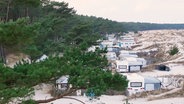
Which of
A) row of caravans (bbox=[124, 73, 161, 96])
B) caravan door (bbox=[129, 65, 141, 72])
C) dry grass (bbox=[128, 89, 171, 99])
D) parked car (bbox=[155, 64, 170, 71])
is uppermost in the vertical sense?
row of caravans (bbox=[124, 73, 161, 96])

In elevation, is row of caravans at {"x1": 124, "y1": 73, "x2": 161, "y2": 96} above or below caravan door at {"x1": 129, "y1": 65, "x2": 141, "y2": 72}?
above

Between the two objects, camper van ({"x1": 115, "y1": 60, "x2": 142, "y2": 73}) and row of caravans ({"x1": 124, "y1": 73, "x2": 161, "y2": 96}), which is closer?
row of caravans ({"x1": 124, "y1": 73, "x2": 161, "y2": 96})

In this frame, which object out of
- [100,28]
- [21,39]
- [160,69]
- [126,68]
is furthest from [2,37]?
[100,28]

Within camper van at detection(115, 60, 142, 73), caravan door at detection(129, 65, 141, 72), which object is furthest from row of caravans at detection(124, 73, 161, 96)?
caravan door at detection(129, 65, 141, 72)

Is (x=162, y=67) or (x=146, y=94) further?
(x=162, y=67)

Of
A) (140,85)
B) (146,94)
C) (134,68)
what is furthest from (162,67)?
(146,94)

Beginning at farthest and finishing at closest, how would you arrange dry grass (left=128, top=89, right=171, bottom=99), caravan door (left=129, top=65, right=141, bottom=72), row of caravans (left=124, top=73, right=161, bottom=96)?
1. caravan door (left=129, top=65, right=141, bottom=72)
2. row of caravans (left=124, top=73, right=161, bottom=96)
3. dry grass (left=128, top=89, right=171, bottom=99)

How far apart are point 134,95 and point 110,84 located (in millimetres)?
18239

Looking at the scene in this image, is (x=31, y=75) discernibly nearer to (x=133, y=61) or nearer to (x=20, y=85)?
(x=20, y=85)

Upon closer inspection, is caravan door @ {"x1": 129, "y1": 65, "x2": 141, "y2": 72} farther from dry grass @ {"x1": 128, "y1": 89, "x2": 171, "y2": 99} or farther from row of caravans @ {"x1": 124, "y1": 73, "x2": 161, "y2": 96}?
dry grass @ {"x1": 128, "y1": 89, "x2": 171, "y2": 99}

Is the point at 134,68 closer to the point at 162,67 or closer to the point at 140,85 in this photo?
the point at 162,67

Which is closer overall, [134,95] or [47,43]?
[134,95]

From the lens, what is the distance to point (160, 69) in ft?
148

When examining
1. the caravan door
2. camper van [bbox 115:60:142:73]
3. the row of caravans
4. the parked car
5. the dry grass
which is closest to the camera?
the dry grass
